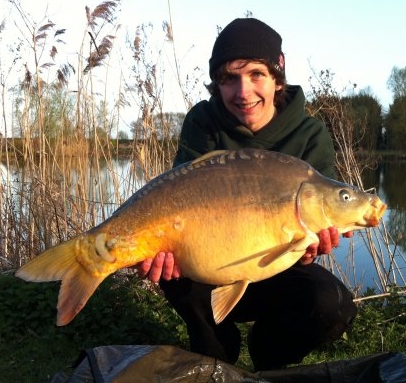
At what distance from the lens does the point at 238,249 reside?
1686 mm

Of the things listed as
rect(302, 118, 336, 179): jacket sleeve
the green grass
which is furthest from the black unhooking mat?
rect(302, 118, 336, 179): jacket sleeve

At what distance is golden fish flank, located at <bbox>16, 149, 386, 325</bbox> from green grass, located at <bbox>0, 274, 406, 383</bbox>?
0.80 metres

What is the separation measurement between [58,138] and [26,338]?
5.35 ft

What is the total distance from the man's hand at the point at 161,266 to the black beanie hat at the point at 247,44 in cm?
77

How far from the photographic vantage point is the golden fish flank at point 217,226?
5.51 ft

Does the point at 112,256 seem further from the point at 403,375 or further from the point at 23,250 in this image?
the point at 23,250

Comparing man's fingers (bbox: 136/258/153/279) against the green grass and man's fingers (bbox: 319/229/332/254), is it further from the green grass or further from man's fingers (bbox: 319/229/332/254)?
the green grass

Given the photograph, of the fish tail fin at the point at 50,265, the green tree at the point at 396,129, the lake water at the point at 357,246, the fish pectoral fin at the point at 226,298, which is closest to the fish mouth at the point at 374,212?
the fish pectoral fin at the point at 226,298

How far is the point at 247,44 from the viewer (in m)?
2.07

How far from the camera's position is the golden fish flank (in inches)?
66.1

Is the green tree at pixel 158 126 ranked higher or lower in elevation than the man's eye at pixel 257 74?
higher

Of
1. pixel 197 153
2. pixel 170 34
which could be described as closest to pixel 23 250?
pixel 170 34

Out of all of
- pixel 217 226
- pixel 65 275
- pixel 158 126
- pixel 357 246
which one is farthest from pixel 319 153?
pixel 357 246

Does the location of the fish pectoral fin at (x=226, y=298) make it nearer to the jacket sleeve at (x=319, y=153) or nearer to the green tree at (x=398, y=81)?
the jacket sleeve at (x=319, y=153)
